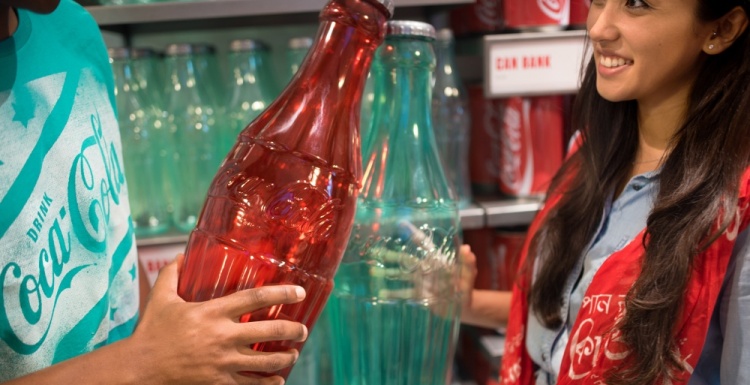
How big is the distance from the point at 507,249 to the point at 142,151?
0.88 meters

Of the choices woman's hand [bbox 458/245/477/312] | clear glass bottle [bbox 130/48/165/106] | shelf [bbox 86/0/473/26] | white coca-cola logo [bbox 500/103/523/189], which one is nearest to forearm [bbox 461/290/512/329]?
woman's hand [bbox 458/245/477/312]

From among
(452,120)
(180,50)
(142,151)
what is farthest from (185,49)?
(452,120)

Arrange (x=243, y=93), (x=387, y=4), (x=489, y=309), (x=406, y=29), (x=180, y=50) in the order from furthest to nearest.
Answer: (x=243, y=93)
(x=180, y=50)
(x=489, y=309)
(x=406, y=29)
(x=387, y=4)

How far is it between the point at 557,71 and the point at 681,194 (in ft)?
2.05

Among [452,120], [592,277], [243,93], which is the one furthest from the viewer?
[452,120]

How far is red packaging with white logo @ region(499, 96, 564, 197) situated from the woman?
48 cm

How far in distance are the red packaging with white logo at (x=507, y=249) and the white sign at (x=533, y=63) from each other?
1.12ft

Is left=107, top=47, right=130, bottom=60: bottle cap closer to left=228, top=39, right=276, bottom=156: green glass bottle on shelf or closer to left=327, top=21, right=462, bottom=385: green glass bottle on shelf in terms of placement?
left=228, top=39, right=276, bottom=156: green glass bottle on shelf

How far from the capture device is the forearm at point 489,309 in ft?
4.17

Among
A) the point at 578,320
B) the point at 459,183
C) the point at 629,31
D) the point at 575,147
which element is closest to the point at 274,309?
the point at 578,320

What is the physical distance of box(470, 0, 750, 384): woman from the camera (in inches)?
33.7

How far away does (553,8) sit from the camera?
1432mm

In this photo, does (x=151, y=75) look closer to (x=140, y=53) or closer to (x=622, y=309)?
(x=140, y=53)

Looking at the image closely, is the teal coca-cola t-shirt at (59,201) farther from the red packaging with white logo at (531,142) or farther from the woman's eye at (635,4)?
the red packaging with white logo at (531,142)
